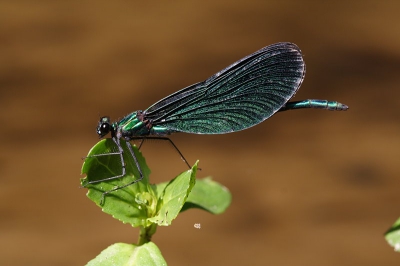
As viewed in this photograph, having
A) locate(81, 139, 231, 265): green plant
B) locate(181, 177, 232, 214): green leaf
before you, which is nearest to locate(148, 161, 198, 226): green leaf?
locate(81, 139, 231, 265): green plant

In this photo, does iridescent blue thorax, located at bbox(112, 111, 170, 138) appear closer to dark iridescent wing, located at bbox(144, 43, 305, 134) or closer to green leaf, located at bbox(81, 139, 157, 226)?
dark iridescent wing, located at bbox(144, 43, 305, 134)

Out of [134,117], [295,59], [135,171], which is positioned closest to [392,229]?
[295,59]

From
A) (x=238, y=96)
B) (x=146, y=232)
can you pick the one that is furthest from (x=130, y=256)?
(x=238, y=96)

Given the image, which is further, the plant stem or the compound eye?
the compound eye

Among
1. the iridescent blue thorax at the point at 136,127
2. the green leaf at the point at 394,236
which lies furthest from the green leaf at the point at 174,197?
the green leaf at the point at 394,236

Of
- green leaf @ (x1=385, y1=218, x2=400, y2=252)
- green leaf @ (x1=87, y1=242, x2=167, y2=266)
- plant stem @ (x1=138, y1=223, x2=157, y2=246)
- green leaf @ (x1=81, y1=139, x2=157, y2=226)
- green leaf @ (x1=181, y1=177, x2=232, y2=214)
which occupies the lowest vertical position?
green leaf @ (x1=385, y1=218, x2=400, y2=252)

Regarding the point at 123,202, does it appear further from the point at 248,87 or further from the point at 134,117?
the point at 248,87

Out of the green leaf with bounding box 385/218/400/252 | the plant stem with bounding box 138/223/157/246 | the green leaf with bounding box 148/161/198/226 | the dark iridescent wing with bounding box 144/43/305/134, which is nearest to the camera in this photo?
the green leaf with bounding box 148/161/198/226
